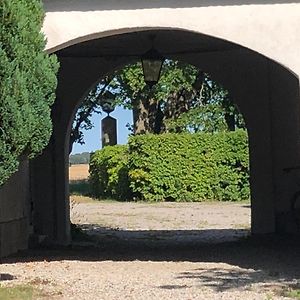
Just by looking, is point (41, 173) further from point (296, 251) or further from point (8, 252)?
point (296, 251)

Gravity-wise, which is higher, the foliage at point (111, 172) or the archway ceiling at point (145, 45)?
the archway ceiling at point (145, 45)

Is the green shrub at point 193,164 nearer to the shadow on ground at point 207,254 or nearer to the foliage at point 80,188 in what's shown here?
the foliage at point 80,188

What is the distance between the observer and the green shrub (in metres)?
27.6

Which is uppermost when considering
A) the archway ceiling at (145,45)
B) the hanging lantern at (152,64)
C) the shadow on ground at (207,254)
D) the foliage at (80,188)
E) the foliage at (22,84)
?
the archway ceiling at (145,45)

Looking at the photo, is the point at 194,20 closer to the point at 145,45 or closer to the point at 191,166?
the point at 145,45

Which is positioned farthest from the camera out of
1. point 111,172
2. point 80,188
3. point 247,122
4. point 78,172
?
point 78,172

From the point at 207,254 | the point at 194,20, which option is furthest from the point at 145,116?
the point at 194,20

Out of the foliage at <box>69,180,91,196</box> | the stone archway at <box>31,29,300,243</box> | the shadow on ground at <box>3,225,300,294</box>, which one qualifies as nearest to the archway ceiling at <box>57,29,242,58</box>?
the stone archway at <box>31,29,300,243</box>

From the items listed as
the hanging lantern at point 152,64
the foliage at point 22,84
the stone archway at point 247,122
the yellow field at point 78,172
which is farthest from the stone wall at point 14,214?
the yellow field at point 78,172

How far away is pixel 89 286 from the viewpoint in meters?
8.22

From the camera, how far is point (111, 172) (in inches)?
1177

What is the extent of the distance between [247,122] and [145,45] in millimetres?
2436

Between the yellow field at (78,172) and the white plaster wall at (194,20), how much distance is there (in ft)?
113

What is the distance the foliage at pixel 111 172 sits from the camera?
95.9 feet
